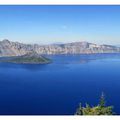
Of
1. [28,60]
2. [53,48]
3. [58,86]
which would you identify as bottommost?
[58,86]

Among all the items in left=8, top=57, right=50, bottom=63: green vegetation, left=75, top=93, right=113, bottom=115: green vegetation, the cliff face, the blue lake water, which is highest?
the cliff face

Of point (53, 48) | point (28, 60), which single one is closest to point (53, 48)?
point (53, 48)
